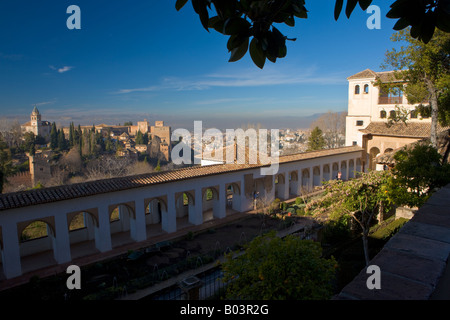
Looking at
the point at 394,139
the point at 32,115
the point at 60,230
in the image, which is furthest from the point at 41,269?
the point at 32,115

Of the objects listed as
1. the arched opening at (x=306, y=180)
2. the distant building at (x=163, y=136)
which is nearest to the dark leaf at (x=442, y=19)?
the arched opening at (x=306, y=180)

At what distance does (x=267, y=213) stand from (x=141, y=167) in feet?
90.1

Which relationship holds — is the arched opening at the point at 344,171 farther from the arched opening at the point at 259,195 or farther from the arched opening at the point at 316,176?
the arched opening at the point at 259,195

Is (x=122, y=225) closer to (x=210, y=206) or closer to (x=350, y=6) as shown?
(x=210, y=206)

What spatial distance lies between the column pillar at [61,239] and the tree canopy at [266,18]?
469 inches

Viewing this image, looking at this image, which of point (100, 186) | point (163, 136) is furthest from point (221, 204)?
point (163, 136)

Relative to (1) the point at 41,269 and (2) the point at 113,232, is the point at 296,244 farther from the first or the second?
(2) the point at 113,232

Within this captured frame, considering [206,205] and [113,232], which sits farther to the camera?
[206,205]

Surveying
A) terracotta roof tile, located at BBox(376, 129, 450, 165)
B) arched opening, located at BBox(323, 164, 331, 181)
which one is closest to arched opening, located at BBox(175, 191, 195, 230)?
terracotta roof tile, located at BBox(376, 129, 450, 165)

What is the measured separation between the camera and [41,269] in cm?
1106

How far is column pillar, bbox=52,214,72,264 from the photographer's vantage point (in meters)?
11.5

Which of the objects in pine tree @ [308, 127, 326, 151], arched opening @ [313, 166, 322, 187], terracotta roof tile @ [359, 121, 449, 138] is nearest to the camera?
arched opening @ [313, 166, 322, 187]

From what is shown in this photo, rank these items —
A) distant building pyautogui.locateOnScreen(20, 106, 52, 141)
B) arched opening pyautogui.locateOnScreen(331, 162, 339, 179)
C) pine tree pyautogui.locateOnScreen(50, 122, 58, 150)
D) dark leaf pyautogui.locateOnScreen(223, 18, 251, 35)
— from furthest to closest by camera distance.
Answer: distant building pyautogui.locateOnScreen(20, 106, 52, 141), pine tree pyautogui.locateOnScreen(50, 122, 58, 150), arched opening pyautogui.locateOnScreen(331, 162, 339, 179), dark leaf pyautogui.locateOnScreen(223, 18, 251, 35)

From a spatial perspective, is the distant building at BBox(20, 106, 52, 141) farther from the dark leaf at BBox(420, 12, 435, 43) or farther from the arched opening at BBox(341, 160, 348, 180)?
the dark leaf at BBox(420, 12, 435, 43)
